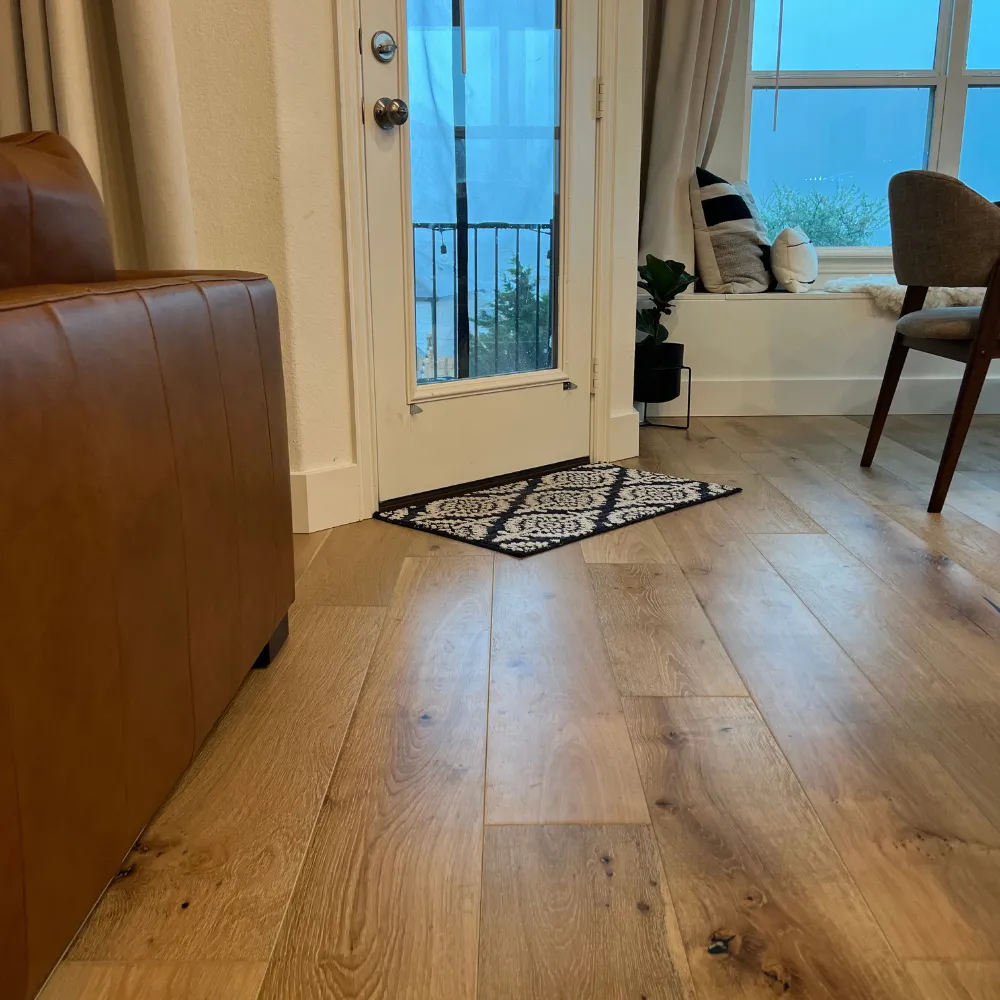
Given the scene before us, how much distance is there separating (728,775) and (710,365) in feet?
9.11

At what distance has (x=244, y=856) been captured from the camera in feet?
3.10

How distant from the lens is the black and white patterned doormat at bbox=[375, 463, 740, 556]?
2.06m

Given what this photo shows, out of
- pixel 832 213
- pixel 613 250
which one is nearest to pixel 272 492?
pixel 613 250

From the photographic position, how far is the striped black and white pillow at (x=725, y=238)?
362 cm

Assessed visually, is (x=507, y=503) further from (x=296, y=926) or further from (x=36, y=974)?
(x=36, y=974)

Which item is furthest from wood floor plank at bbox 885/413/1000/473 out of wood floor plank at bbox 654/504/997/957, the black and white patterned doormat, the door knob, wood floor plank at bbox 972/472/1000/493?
the door knob

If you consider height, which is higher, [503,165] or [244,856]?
[503,165]

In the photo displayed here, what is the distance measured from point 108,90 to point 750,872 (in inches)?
76.2

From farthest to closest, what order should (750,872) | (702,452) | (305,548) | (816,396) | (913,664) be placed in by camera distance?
(816,396) < (702,452) < (305,548) < (913,664) < (750,872)

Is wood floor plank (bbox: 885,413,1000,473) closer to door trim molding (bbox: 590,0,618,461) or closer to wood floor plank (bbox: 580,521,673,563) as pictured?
door trim molding (bbox: 590,0,618,461)

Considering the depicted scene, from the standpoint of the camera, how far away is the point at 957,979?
78cm

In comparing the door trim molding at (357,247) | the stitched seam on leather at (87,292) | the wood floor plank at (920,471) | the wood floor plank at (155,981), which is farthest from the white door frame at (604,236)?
the wood floor plank at (155,981)

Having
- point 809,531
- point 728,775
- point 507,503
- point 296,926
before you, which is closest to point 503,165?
point 507,503

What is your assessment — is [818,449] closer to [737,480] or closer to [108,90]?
[737,480]
